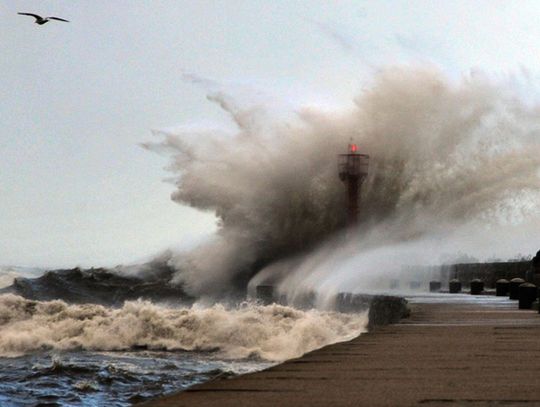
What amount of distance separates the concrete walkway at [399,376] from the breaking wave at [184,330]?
9080 millimetres

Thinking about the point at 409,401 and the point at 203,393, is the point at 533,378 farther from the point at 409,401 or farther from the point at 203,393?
the point at 203,393

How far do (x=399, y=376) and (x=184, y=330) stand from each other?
16.0 metres

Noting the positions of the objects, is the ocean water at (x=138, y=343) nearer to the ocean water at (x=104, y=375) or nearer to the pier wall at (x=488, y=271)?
the ocean water at (x=104, y=375)

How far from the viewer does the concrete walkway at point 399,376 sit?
5723mm

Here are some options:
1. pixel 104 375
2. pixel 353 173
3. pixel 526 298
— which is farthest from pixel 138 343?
pixel 353 173

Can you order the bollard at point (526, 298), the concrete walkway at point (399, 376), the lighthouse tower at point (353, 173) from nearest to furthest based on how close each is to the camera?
the concrete walkway at point (399, 376), the bollard at point (526, 298), the lighthouse tower at point (353, 173)

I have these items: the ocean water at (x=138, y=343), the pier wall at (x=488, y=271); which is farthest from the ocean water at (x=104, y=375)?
the pier wall at (x=488, y=271)

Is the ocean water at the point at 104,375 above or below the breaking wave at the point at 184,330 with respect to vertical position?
below

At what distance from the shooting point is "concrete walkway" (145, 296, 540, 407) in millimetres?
5723

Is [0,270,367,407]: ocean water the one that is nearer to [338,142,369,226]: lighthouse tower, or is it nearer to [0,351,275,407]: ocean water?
[0,351,275,407]: ocean water

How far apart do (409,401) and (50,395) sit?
923cm

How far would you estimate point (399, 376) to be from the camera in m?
6.99

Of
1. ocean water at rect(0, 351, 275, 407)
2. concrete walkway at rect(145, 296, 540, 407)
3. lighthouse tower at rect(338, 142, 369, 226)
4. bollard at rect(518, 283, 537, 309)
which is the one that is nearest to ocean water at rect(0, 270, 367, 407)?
ocean water at rect(0, 351, 275, 407)

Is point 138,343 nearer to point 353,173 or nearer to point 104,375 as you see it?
point 104,375
